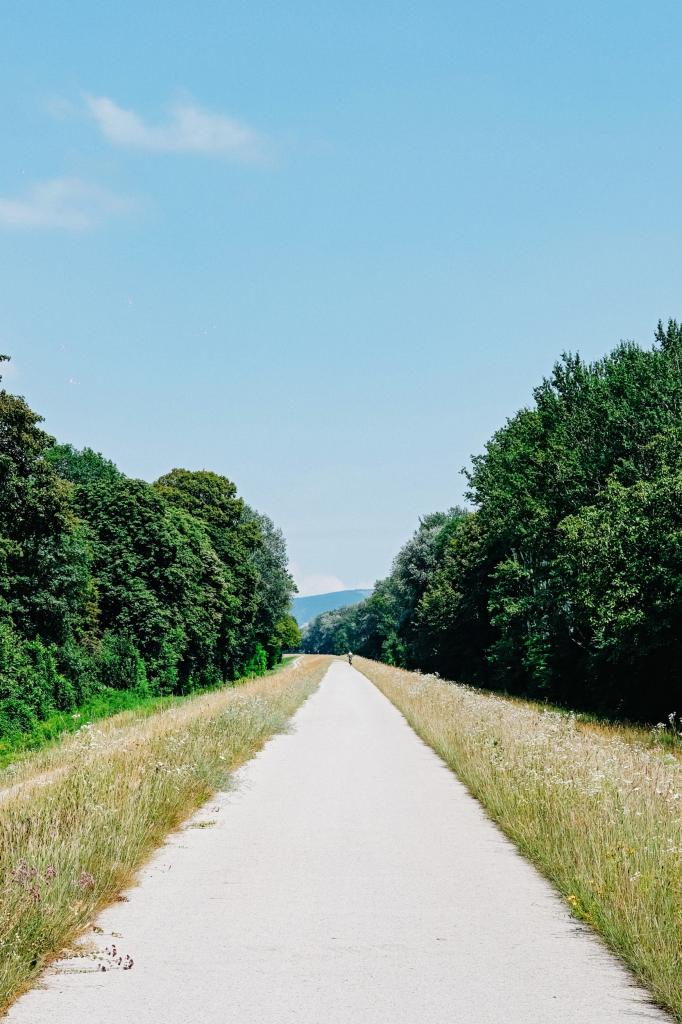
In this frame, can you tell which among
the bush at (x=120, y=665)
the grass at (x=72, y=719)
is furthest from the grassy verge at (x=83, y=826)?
the bush at (x=120, y=665)

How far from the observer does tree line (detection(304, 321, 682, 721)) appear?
87.5ft

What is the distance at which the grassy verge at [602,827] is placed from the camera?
17.6 ft

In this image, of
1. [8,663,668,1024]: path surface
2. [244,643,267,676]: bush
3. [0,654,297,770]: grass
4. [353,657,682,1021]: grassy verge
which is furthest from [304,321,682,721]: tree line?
[244,643,267,676]: bush

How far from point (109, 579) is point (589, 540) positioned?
26.9 m

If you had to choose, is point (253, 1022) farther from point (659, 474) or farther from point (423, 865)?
point (659, 474)

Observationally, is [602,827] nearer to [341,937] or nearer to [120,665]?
[341,937]

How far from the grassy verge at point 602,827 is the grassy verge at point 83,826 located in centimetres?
354

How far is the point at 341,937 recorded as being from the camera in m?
5.82

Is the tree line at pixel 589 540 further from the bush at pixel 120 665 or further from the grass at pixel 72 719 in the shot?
the bush at pixel 120 665

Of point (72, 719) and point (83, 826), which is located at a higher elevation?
point (83, 826)

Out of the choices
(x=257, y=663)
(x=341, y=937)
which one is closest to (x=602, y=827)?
(x=341, y=937)

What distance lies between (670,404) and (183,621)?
28847 mm

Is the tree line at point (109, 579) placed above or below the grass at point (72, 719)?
above

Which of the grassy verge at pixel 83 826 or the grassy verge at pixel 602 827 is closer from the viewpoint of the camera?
the grassy verge at pixel 83 826
